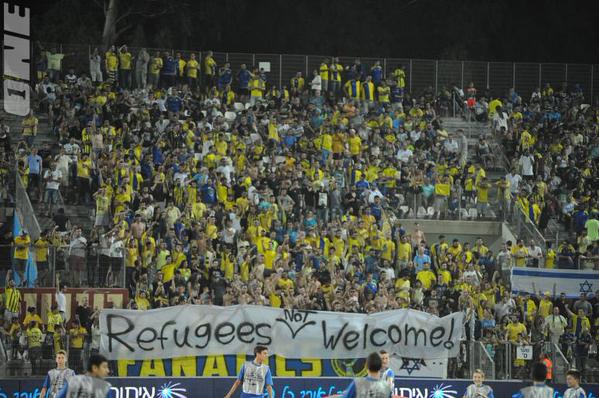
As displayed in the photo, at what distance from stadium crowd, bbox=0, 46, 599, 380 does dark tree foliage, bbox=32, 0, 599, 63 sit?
1300cm

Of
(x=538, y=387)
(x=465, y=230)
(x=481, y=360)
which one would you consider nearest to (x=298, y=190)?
(x=465, y=230)

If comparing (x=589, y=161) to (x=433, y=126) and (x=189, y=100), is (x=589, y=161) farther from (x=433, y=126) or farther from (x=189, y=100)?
(x=189, y=100)

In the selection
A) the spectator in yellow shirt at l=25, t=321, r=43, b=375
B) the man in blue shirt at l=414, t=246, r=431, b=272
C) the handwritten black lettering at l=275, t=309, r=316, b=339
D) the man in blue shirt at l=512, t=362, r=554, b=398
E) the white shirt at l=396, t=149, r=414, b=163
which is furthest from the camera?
the white shirt at l=396, t=149, r=414, b=163

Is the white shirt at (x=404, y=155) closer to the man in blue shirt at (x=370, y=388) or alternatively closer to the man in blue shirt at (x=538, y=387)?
the man in blue shirt at (x=538, y=387)

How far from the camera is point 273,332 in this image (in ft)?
83.4

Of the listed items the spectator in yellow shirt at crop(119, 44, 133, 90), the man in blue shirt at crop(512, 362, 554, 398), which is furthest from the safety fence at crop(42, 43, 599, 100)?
the man in blue shirt at crop(512, 362, 554, 398)

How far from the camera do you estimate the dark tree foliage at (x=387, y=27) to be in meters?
56.3

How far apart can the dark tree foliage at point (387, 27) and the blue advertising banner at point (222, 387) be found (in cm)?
3403

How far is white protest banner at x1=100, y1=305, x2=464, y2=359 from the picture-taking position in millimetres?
24969

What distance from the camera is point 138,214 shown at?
3069cm

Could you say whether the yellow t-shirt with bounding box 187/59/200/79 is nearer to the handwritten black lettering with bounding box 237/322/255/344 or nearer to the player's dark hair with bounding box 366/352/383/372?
the handwritten black lettering with bounding box 237/322/255/344

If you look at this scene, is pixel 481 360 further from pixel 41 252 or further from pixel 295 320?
pixel 41 252

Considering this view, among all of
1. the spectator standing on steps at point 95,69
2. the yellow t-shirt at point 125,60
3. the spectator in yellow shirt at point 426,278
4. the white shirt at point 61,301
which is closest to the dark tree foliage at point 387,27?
the yellow t-shirt at point 125,60

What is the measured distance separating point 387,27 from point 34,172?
2971 centimetres
